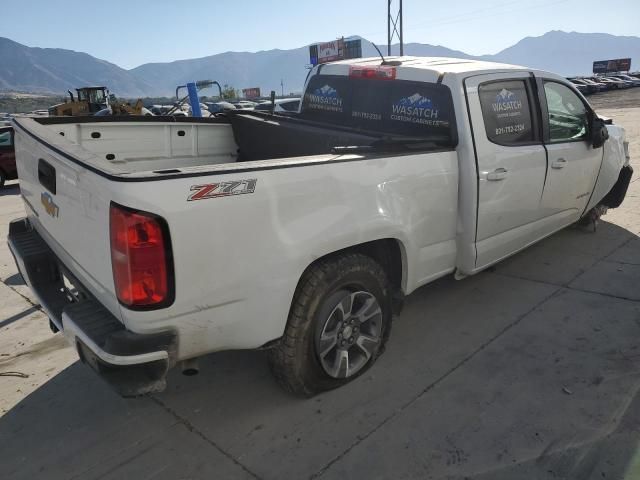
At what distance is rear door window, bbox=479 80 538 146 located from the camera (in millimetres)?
3377

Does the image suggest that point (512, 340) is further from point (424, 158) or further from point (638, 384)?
point (424, 158)

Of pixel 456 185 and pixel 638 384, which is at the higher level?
pixel 456 185

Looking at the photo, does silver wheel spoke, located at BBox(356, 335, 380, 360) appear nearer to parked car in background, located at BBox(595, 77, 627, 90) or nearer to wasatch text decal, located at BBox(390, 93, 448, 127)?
wasatch text decal, located at BBox(390, 93, 448, 127)

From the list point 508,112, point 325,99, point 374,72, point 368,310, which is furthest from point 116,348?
point 508,112

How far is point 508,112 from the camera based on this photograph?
3.57 metres

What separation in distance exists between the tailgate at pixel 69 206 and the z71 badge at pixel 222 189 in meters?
0.34

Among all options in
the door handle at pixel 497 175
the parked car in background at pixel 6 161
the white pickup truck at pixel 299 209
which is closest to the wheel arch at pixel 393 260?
the white pickup truck at pixel 299 209

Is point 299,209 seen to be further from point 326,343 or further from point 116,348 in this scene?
point 116,348

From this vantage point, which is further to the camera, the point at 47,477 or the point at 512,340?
the point at 512,340

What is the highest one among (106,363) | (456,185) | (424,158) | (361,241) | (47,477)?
(424,158)

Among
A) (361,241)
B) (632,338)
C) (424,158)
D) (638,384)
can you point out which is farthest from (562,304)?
(361,241)

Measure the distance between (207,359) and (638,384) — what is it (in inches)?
105

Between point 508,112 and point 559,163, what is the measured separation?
2.58ft

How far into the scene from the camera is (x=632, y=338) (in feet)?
10.9
